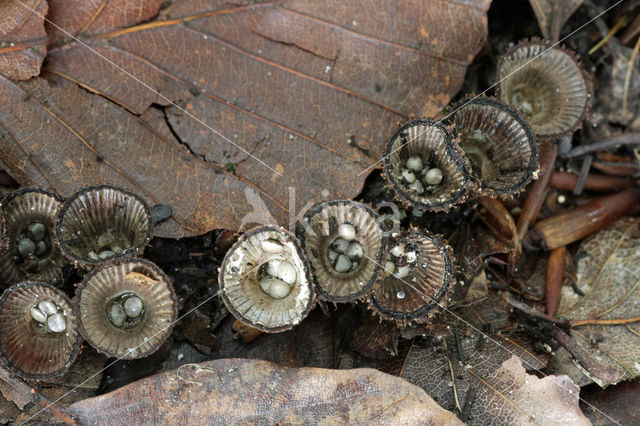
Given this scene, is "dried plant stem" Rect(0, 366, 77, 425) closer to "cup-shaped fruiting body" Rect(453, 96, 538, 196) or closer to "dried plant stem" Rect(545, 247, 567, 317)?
"cup-shaped fruiting body" Rect(453, 96, 538, 196)

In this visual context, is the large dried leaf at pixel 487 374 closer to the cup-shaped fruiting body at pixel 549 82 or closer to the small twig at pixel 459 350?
the small twig at pixel 459 350

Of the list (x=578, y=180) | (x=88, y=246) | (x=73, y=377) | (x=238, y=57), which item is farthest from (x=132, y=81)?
(x=578, y=180)

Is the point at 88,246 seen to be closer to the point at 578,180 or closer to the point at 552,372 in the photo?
the point at 552,372

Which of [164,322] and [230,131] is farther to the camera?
[230,131]

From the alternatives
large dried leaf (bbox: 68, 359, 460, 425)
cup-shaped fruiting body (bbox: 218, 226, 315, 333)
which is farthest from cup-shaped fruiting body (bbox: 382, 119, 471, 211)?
large dried leaf (bbox: 68, 359, 460, 425)

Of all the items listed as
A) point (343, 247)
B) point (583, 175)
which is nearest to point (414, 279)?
point (343, 247)

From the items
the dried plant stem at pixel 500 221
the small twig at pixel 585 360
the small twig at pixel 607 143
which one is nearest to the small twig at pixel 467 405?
the small twig at pixel 585 360
